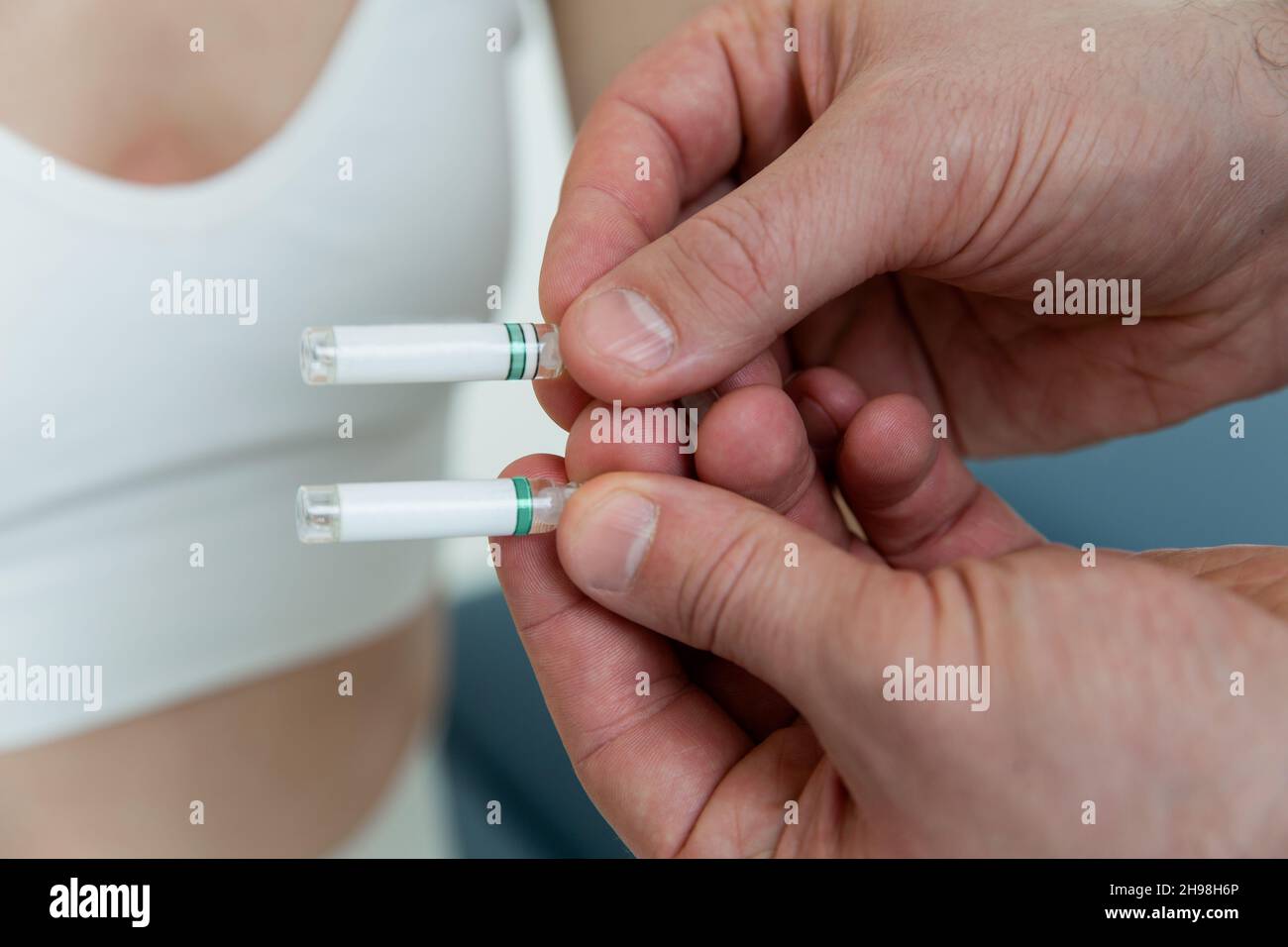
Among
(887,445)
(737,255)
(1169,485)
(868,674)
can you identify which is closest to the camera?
(868,674)

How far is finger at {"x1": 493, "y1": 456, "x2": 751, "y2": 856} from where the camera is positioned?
68 cm

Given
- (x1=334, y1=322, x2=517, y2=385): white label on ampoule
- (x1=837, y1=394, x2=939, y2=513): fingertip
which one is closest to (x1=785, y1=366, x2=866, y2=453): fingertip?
(x1=837, y1=394, x2=939, y2=513): fingertip

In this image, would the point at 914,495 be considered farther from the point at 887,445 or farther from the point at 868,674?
the point at 868,674

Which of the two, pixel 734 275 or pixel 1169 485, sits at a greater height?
pixel 734 275

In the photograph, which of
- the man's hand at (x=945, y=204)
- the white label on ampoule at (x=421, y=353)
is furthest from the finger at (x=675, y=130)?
the white label on ampoule at (x=421, y=353)

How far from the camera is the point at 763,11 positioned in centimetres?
85

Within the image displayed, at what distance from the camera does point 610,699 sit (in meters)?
0.69

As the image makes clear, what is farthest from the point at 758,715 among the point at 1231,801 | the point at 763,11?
the point at 763,11

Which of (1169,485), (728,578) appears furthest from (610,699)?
(1169,485)

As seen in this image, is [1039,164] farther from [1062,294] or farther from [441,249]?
[441,249]

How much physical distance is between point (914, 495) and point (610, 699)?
279 mm

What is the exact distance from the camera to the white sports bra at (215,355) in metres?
0.72

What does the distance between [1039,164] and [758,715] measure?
406 millimetres

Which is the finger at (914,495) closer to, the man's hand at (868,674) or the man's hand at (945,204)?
the man's hand at (868,674)
